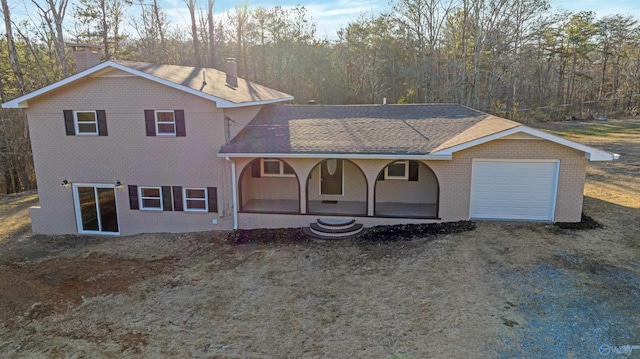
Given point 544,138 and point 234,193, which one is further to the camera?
point 234,193

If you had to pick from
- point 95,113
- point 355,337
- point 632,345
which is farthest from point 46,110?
point 632,345

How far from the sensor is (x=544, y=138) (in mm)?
11406

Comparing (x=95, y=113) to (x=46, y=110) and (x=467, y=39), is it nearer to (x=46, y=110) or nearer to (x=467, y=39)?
(x=46, y=110)

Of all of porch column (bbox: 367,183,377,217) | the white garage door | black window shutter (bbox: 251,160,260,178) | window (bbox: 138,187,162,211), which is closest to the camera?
the white garage door

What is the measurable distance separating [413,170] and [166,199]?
28.4ft

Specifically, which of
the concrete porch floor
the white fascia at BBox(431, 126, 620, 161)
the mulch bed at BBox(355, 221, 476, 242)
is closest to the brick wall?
the concrete porch floor

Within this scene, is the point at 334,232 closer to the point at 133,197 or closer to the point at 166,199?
the point at 166,199

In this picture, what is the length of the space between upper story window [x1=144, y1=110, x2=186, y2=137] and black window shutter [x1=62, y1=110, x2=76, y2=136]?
264 centimetres

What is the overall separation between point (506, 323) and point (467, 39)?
104 feet

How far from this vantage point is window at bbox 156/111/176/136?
13.1 m

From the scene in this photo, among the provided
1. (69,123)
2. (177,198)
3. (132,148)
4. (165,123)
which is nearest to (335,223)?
(177,198)

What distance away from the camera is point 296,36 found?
38.4 metres

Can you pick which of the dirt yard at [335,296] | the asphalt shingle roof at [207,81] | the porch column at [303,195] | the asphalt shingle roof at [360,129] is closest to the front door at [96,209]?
the dirt yard at [335,296]

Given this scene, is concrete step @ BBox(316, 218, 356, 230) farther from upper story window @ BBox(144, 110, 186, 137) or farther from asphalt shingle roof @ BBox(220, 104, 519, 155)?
upper story window @ BBox(144, 110, 186, 137)
